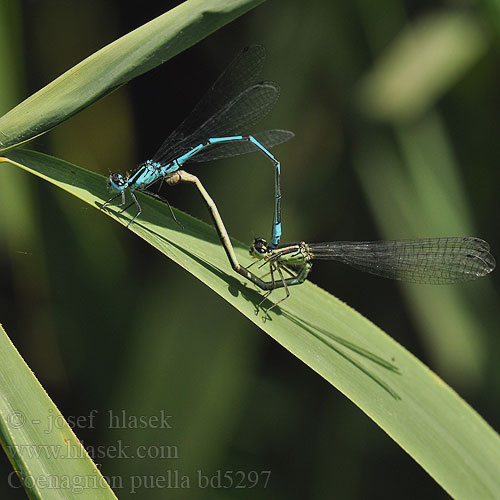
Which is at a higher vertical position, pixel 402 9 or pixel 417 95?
pixel 402 9

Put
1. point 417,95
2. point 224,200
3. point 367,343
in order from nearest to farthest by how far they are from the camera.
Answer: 1. point 367,343
2. point 224,200
3. point 417,95

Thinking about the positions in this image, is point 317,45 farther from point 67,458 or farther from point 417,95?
point 67,458

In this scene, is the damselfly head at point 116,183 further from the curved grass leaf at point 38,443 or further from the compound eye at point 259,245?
the curved grass leaf at point 38,443

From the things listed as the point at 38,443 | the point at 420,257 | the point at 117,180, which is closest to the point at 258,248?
the point at 117,180

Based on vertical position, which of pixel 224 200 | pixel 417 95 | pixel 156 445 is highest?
pixel 417 95

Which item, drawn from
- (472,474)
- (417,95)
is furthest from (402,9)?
(472,474)

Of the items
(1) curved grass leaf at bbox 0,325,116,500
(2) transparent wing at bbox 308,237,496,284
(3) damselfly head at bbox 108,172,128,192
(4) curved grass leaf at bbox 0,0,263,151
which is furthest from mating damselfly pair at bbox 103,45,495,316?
(1) curved grass leaf at bbox 0,325,116,500

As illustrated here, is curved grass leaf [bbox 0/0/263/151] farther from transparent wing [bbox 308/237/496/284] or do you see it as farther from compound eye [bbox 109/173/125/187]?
transparent wing [bbox 308/237/496/284]
